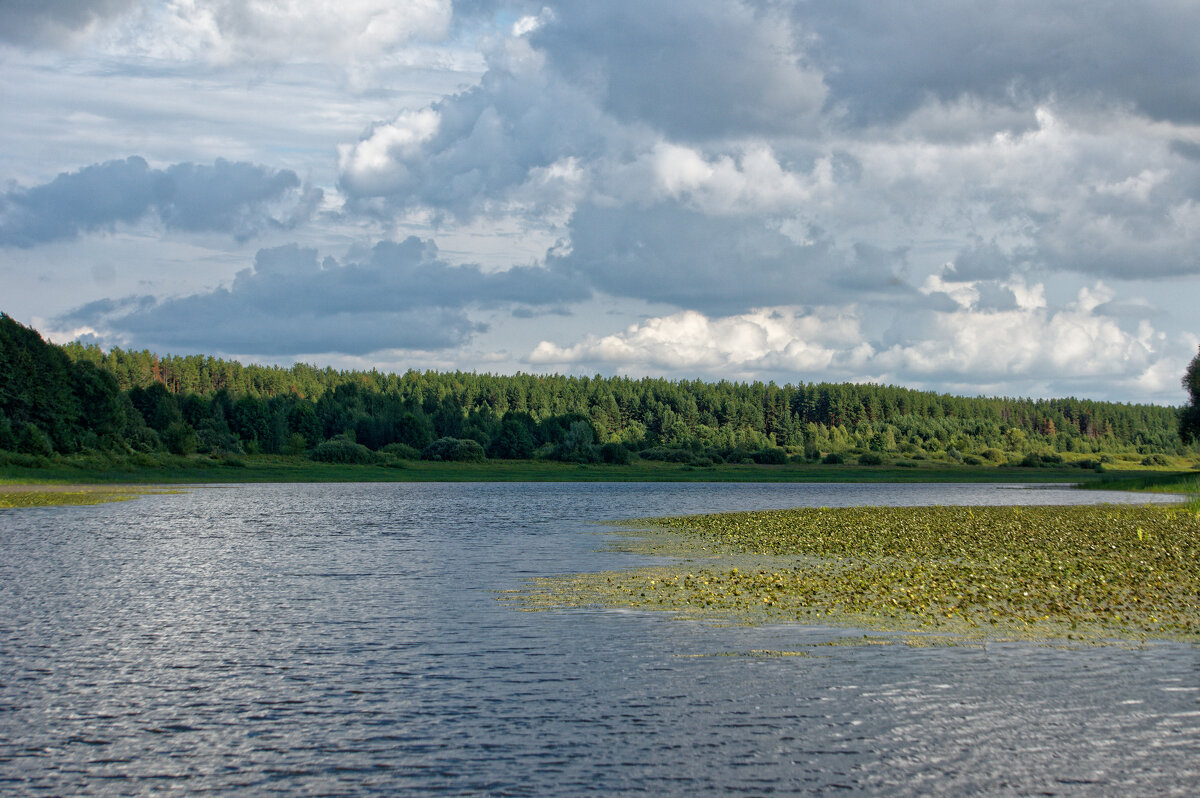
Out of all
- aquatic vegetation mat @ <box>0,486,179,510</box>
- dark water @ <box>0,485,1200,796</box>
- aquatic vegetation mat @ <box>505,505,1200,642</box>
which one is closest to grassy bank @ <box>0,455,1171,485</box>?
aquatic vegetation mat @ <box>0,486,179,510</box>

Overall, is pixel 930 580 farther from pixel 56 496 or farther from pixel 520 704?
pixel 56 496

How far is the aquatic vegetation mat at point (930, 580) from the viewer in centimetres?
2859

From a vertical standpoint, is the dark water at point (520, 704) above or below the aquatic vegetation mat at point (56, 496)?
below

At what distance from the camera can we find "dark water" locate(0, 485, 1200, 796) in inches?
616

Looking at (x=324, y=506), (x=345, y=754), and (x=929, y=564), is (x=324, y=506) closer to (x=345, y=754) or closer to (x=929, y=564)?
(x=929, y=564)

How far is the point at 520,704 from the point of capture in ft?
65.1

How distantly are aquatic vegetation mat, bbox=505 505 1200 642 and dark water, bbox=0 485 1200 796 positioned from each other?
2.44 metres

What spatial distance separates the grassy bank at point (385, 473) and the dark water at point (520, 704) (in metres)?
98.8

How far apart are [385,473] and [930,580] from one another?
14328cm

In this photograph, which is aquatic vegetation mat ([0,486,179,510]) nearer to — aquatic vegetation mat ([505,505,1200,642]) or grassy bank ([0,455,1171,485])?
grassy bank ([0,455,1171,485])

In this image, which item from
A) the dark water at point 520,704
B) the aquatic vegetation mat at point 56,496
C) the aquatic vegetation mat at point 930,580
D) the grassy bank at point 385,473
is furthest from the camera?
the grassy bank at point 385,473

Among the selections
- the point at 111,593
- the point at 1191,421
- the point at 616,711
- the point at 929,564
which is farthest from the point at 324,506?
the point at 1191,421

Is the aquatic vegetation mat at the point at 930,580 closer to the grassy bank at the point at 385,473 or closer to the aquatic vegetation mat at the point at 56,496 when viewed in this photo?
the aquatic vegetation mat at the point at 56,496

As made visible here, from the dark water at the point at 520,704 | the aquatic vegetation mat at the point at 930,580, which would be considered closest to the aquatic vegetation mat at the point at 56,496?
the dark water at the point at 520,704
